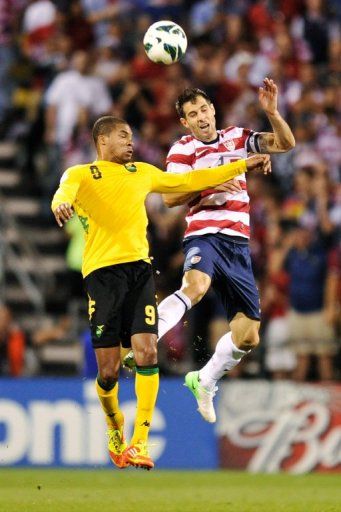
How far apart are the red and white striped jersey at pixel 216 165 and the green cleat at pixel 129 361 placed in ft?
4.01

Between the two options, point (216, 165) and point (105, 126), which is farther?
point (216, 165)

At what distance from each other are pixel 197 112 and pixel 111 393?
8.11 feet

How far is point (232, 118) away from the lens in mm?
20344

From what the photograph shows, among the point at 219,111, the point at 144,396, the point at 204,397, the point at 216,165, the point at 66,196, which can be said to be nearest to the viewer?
the point at 66,196

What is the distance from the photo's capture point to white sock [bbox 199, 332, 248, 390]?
12922 mm

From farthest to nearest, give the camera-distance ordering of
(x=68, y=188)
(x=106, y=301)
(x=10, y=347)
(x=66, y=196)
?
(x=10, y=347)
(x=106, y=301)
(x=68, y=188)
(x=66, y=196)

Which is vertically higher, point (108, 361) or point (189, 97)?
point (189, 97)

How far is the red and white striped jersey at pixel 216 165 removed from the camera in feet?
41.6

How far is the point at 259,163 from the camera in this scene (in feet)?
39.3

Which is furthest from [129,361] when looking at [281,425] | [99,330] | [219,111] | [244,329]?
[219,111]

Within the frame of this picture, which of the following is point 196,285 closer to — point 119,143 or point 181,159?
point 181,159

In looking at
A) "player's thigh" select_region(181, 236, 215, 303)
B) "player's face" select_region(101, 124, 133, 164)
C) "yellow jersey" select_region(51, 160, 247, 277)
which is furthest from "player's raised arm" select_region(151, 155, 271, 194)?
"player's thigh" select_region(181, 236, 215, 303)

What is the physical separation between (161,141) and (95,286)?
8.76 m

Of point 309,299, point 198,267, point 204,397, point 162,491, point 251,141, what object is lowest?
point 162,491
